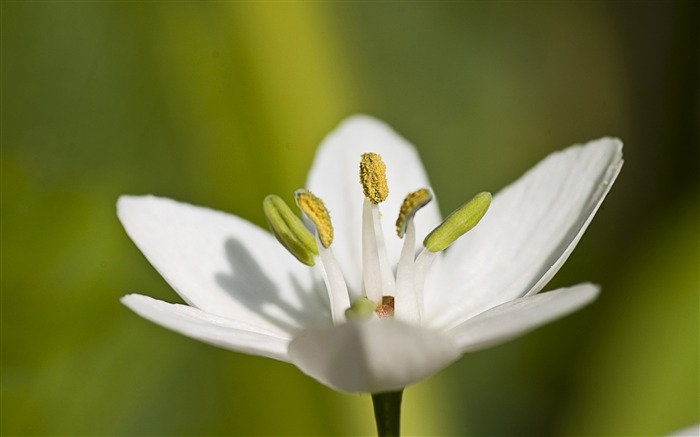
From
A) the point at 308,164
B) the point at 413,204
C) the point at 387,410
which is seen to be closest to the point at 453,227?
the point at 413,204

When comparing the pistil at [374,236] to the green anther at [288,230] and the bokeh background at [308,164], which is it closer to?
the green anther at [288,230]

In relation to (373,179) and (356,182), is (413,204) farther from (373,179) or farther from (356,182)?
(356,182)

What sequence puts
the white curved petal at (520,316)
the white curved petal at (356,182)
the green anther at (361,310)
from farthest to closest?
the white curved petal at (356,182) < the green anther at (361,310) < the white curved petal at (520,316)

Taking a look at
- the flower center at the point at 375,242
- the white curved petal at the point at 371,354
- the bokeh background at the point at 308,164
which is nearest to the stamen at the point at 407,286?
the flower center at the point at 375,242

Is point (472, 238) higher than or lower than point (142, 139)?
lower

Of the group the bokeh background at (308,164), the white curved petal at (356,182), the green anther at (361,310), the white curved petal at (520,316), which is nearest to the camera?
the white curved petal at (520,316)

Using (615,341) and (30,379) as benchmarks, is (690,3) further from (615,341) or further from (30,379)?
(30,379)

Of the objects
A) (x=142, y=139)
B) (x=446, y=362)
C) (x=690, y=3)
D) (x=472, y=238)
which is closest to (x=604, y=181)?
(x=472, y=238)
